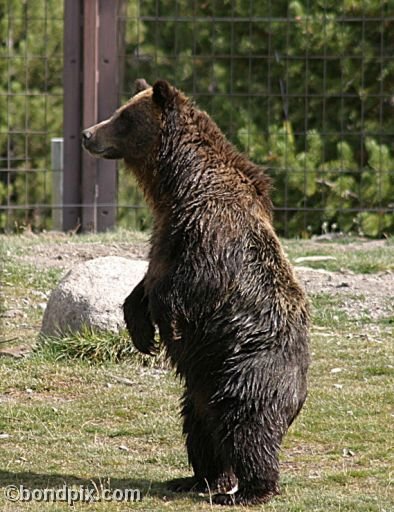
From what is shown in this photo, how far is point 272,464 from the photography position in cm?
586

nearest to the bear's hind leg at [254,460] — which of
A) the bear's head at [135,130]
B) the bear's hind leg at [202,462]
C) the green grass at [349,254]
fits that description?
the bear's hind leg at [202,462]

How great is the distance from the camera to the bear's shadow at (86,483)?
6090 mm

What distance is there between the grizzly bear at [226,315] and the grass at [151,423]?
0.76 ft

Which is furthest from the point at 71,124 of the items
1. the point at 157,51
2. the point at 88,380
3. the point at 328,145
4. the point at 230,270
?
the point at 230,270

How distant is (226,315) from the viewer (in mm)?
5961

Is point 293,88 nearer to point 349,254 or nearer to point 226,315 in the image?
point 349,254

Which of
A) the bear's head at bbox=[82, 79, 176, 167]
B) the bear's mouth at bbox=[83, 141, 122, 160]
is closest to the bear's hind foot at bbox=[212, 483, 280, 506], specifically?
the bear's head at bbox=[82, 79, 176, 167]

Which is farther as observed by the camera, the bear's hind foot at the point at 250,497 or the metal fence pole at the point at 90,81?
the metal fence pole at the point at 90,81

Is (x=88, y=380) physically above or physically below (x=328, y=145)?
below

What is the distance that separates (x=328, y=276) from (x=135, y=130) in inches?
172

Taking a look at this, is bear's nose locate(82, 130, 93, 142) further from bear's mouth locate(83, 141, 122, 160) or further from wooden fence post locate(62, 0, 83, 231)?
wooden fence post locate(62, 0, 83, 231)

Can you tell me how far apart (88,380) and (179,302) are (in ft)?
7.89

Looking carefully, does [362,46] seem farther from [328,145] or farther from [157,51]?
[157,51]

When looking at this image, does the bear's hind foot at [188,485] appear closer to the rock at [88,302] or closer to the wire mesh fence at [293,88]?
the rock at [88,302]
